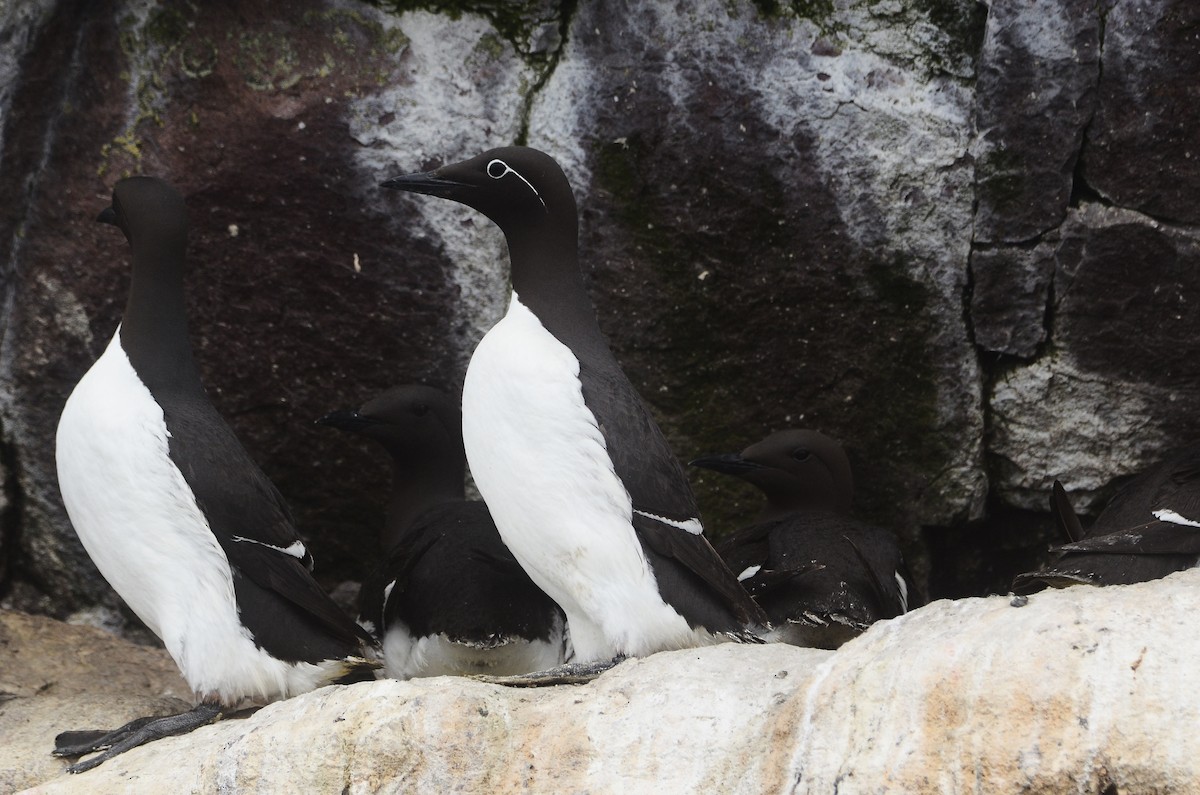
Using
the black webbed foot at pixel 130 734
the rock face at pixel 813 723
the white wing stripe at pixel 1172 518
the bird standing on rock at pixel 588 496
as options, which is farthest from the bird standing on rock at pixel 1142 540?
the black webbed foot at pixel 130 734

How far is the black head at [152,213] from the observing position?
4555mm

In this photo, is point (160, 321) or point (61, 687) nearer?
point (160, 321)

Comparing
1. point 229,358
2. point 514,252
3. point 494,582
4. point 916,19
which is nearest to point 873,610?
point 494,582

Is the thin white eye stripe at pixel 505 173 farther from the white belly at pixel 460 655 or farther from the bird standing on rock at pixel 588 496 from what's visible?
the white belly at pixel 460 655

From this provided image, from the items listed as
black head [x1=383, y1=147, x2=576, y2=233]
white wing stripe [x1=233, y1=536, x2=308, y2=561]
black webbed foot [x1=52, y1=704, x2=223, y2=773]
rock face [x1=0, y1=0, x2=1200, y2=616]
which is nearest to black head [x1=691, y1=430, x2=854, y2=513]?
rock face [x1=0, y1=0, x2=1200, y2=616]

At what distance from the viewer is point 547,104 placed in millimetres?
5098

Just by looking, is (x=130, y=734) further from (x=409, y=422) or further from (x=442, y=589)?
(x=409, y=422)

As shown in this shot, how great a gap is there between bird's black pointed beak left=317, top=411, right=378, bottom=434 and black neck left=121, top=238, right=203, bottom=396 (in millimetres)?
575

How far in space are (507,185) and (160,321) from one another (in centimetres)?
110

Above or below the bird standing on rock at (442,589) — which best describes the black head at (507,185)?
above

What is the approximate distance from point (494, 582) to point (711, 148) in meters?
1.58

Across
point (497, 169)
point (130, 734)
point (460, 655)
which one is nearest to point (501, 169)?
point (497, 169)

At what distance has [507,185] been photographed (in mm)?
4371

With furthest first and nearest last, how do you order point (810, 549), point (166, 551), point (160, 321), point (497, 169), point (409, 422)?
1. point (409, 422)
2. point (810, 549)
3. point (160, 321)
4. point (497, 169)
5. point (166, 551)
